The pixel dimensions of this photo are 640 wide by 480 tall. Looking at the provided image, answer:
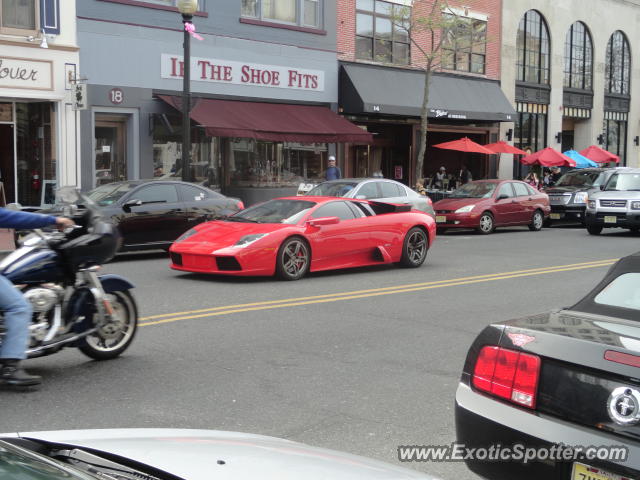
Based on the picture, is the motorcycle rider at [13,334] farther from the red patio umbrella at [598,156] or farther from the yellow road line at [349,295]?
the red patio umbrella at [598,156]

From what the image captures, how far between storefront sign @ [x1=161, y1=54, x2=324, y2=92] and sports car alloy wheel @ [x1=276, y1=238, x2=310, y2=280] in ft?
37.3

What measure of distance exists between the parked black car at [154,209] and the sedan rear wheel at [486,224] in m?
8.75

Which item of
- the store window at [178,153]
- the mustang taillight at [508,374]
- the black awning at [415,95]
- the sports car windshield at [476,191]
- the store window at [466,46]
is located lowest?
the mustang taillight at [508,374]

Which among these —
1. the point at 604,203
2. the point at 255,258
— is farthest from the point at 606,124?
the point at 255,258

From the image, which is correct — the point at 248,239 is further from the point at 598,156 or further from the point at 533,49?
the point at 533,49

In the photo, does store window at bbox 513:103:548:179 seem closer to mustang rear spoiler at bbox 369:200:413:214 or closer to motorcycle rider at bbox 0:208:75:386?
mustang rear spoiler at bbox 369:200:413:214

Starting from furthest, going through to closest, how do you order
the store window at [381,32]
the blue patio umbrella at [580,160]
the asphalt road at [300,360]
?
the blue patio umbrella at [580,160] → the store window at [381,32] → the asphalt road at [300,360]

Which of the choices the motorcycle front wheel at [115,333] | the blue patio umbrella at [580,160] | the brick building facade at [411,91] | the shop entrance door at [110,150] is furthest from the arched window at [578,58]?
the motorcycle front wheel at [115,333]

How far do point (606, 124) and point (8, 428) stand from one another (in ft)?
126

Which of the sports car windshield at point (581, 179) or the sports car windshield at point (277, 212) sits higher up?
the sports car windshield at point (581, 179)

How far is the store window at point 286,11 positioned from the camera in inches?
925

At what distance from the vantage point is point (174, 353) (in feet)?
23.0

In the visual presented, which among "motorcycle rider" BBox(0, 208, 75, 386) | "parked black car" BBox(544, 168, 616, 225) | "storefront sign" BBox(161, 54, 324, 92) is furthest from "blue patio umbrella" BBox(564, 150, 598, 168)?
"motorcycle rider" BBox(0, 208, 75, 386)

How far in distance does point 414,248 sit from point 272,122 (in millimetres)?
10246
